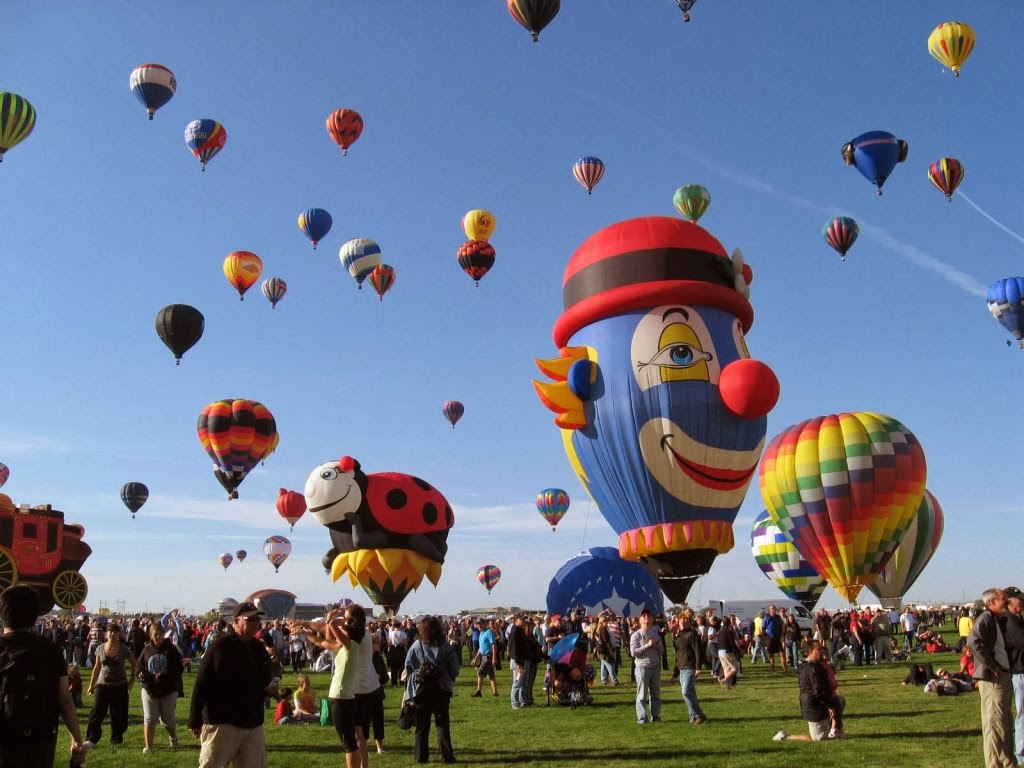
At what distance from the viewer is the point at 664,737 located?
10062 millimetres

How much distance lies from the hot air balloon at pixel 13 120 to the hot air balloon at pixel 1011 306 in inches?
1257

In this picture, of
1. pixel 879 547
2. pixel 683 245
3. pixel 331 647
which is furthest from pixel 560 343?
pixel 331 647

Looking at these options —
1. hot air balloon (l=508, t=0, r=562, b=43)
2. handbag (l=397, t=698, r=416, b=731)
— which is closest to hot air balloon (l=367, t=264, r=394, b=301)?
hot air balloon (l=508, t=0, r=562, b=43)

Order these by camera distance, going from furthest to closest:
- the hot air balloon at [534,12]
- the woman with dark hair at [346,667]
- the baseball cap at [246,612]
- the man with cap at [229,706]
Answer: the hot air balloon at [534,12] → the woman with dark hair at [346,667] → the baseball cap at [246,612] → the man with cap at [229,706]

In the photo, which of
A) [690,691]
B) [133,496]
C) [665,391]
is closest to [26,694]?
[690,691]

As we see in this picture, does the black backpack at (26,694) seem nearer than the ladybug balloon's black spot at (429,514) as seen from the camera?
Yes

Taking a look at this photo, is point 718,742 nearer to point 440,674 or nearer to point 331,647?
point 440,674

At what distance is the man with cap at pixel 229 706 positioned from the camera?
561cm

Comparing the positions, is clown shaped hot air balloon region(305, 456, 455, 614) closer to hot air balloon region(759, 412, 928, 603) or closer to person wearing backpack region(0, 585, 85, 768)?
hot air balloon region(759, 412, 928, 603)

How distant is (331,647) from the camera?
25.1 ft

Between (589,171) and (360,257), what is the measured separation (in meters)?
9.00

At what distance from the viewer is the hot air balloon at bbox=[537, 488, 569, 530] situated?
4150 centimetres

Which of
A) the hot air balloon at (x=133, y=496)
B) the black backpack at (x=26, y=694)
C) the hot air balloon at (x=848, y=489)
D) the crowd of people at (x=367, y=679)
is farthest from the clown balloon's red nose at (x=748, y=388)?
the hot air balloon at (x=133, y=496)

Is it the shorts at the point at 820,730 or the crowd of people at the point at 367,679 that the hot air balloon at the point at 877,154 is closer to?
the crowd of people at the point at 367,679
